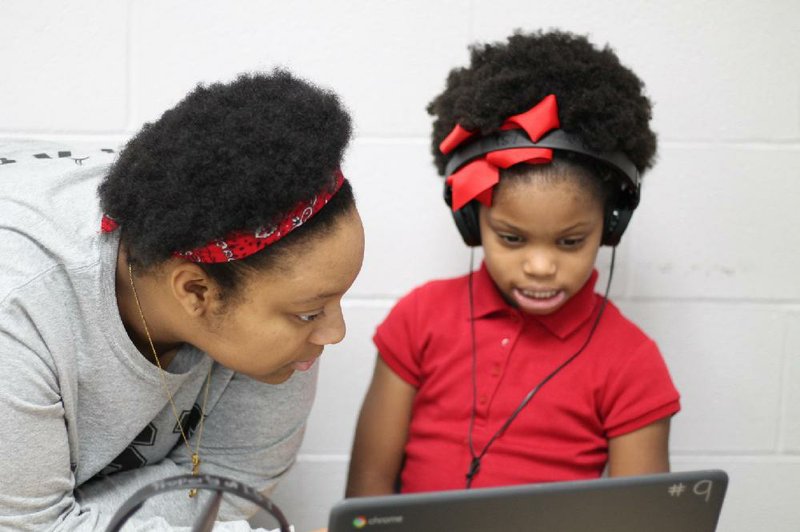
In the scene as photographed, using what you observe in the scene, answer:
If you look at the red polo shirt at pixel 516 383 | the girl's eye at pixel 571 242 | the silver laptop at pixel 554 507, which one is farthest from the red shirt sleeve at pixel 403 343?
the silver laptop at pixel 554 507

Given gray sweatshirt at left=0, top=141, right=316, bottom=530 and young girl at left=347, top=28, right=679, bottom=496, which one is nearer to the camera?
gray sweatshirt at left=0, top=141, right=316, bottom=530

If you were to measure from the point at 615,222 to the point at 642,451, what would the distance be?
32cm

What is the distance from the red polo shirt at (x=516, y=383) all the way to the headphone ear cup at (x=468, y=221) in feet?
0.40

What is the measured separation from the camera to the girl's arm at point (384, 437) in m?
1.28

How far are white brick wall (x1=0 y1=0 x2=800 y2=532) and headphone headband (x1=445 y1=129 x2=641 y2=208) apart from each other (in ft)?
0.88

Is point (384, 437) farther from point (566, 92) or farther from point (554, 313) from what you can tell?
point (566, 92)

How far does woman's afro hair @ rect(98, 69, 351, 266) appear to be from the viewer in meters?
0.82

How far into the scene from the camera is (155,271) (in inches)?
36.4

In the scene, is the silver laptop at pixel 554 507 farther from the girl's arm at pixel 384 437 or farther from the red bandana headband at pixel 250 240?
the girl's arm at pixel 384 437

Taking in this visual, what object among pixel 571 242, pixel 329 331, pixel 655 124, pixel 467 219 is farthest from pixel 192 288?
pixel 655 124

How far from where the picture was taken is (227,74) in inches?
52.9

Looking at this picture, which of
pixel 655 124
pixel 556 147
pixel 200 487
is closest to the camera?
pixel 200 487

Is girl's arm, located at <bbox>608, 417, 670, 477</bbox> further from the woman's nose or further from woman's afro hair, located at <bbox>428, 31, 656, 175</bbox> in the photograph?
the woman's nose

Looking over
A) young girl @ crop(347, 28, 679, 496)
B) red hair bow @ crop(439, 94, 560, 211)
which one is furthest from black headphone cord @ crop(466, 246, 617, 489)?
red hair bow @ crop(439, 94, 560, 211)
